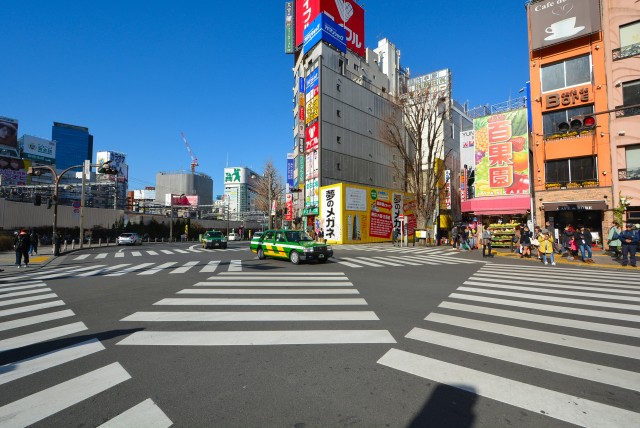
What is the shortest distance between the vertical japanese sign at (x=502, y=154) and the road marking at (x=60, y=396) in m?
32.8

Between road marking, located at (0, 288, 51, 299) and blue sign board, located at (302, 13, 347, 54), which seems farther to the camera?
blue sign board, located at (302, 13, 347, 54)

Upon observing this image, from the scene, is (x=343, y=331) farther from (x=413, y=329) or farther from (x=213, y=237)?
(x=213, y=237)

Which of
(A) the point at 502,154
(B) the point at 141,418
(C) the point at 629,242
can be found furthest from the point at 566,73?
(B) the point at 141,418

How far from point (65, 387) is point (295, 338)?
2718mm

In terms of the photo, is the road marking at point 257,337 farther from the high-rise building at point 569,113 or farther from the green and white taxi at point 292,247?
the high-rise building at point 569,113

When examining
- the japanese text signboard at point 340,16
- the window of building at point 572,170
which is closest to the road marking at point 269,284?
the window of building at point 572,170

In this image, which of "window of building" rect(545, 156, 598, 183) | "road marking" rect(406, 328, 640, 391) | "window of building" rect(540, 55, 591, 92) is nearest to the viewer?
"road marking" rect(406, 328, 640, 391)

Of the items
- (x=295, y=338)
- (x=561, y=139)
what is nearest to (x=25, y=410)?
(x=295, y=338)

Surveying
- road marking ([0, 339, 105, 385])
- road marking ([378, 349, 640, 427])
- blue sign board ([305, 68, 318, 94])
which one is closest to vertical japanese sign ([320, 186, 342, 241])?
blue sign board ([305, 68, 318, 94])

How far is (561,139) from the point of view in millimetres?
25297

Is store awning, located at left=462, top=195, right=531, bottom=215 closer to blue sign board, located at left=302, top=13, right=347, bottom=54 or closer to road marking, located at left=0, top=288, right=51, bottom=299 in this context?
blue sign board, located at left=302, top=13, right=347, bottom=54

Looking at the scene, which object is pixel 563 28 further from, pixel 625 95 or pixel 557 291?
pixel 557 291

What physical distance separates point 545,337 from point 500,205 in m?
28.3

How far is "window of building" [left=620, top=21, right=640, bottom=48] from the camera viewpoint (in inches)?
886
